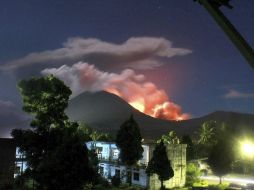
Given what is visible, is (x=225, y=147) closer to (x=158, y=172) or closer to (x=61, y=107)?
(x=158, y=172)

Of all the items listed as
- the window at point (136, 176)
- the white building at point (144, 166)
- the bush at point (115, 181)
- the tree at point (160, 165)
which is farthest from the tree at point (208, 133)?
the bush at point (115, 181)

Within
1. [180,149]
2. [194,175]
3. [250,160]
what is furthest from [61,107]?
[250,160]

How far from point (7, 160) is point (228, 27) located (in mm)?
41060

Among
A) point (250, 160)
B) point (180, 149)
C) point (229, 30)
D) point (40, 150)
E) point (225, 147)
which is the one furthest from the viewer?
point (250, 160)

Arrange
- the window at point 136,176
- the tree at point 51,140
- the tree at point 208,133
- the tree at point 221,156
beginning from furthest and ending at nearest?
the tree at point 208,133 → the tree at point 221,156 → the window at point 136,176 → the tree at point 51,140

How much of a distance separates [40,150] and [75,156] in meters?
6.85

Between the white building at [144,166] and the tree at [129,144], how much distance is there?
2.04m

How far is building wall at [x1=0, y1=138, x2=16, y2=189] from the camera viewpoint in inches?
1607

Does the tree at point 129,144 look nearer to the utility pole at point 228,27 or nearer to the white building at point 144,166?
the white building at point 144,166

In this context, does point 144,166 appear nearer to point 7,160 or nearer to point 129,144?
point 129,144

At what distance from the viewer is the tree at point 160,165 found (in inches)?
2186

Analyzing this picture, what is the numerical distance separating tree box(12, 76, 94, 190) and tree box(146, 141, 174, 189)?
19.0 metres

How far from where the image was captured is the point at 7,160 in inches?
1623

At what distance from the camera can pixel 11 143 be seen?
41.7 m
